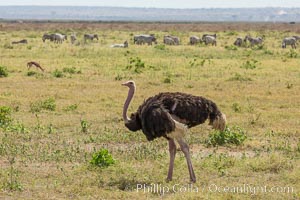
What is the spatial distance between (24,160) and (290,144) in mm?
4184

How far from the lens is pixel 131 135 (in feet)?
35.7

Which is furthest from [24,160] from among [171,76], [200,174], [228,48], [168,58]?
[228,48]

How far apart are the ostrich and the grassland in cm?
60

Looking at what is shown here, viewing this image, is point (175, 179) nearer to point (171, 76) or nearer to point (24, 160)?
point (24, 160)

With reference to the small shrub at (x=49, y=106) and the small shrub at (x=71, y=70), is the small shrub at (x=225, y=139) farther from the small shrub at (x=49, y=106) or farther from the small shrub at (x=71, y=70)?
the small shrub at (x=71, y=70)

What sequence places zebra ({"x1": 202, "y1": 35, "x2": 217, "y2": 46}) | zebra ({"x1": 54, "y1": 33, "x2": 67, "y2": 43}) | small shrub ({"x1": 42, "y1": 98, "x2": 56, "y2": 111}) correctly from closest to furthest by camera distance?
small shrub ({"x1": 42, "y1": 98, "x2": 56, "y2": 111}) → zebra ({"x1": 202, "y1": 35, "x2": 217, "y2": 46}) → zebra ({"x1": 54, "y1": 33, "x2": 67, "y2": 43})

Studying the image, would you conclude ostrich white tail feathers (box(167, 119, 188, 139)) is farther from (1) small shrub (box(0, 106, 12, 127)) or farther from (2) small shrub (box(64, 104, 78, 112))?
(2) small shrub (box(64, 104, 78, 112))

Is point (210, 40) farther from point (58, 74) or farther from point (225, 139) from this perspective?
point (225, 139)

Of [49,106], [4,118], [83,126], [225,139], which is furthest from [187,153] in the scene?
[49,106]

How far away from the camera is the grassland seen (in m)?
7.91

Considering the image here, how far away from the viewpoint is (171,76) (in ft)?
61.9

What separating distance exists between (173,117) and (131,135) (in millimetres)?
3157

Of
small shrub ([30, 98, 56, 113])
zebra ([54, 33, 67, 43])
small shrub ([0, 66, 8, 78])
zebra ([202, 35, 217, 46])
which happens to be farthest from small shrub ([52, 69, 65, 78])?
zebra ([54, 33, 67, 43])

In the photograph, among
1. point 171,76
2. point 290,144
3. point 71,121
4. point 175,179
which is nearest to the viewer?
point 175,179
